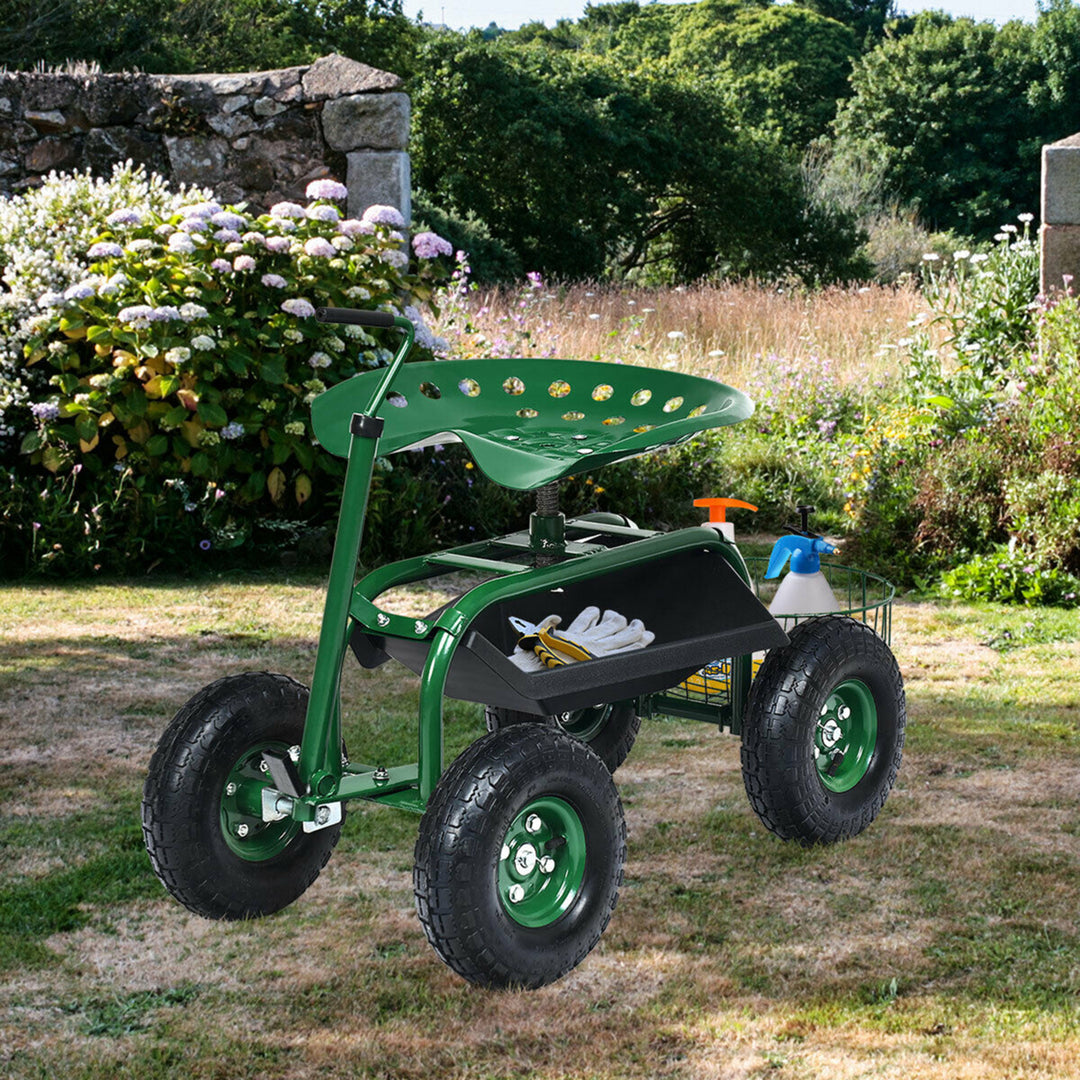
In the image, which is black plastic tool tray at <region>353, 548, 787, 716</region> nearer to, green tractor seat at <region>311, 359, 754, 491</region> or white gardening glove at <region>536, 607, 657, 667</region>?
white gardening glove at <region>536, 607, 657, 667</region>

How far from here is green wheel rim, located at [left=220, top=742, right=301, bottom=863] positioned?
2.65m

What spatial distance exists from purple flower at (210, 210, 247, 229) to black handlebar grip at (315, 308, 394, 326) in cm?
348

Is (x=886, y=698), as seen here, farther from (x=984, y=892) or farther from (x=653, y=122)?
(x=653, y=122)

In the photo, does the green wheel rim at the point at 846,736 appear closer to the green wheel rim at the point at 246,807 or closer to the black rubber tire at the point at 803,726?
the black rubber tire at the point at 803,726

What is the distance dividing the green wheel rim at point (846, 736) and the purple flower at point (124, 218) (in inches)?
158

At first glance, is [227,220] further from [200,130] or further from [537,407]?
[537,407]

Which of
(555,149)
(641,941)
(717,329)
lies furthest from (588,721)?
(555,149)

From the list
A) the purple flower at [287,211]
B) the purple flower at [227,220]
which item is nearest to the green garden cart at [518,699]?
the purple flower at [227,220]

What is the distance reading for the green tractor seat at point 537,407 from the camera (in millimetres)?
2670

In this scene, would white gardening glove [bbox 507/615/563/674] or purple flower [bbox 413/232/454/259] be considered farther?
purple flower [bbox 413/232/454/259]

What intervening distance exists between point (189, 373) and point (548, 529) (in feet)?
10.5

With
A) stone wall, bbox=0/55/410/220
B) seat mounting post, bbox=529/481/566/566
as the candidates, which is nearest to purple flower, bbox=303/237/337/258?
stone wall, bbox=0/55/410/220

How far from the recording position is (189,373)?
223 inches

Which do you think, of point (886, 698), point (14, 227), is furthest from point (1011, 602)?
point (14, 227)
